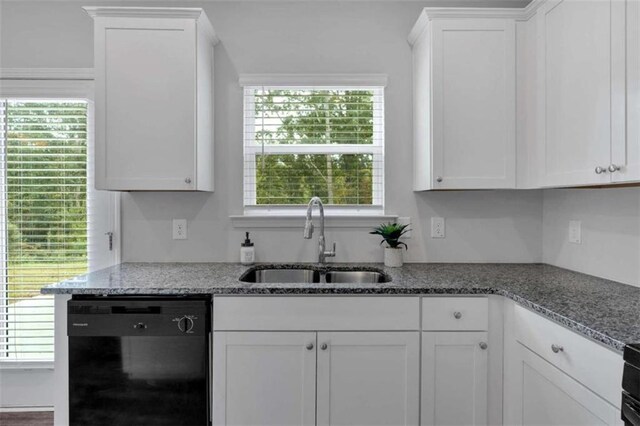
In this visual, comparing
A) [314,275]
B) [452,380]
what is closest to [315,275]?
[314,275]

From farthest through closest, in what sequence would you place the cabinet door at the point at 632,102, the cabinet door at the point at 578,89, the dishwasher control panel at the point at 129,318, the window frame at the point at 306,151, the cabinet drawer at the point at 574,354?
1. the window frame at the point at 306,151
2. the dishwasher control panel at the point at 129,318
3. the cabinet door at the point at 578,89
4. the cabinet door at the point at 632,102
5. the cabinet drawer at the point at 574,354

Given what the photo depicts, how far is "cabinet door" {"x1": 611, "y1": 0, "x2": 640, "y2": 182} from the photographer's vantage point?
53.2 inches

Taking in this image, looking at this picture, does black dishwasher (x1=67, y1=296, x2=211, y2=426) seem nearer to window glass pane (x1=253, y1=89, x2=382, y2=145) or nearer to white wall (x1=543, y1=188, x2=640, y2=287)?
window glass pane (x1=253, y1=89, x2=382, y2=145)

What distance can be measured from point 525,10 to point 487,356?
1731 millimetres

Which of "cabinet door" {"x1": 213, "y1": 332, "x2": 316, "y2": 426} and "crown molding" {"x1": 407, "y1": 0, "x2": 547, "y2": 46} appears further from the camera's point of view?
"crown molding" {"x1": 407, "y1": 0, "x2": 547, "y2": 46}

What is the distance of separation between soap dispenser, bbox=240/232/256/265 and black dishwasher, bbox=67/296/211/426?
2.01 feet

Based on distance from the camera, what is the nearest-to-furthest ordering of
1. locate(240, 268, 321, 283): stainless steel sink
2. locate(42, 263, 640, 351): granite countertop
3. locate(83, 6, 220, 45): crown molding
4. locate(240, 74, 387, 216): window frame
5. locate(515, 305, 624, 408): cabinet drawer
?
locate(515, 305, 624, 408): cabinet drawer → locate(42, 263, 640, 351): granite countertop → locate(83, 6, 220, 45): crown molding → locate(240, 268, 321, 283): stainless steel sink → locate(240, 74, 387, 216): window frame

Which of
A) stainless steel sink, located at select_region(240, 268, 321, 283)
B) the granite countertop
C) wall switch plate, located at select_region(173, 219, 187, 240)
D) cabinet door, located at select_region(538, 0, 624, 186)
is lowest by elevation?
stainless steel sink, located at select_region(240, 268, 321, 283)

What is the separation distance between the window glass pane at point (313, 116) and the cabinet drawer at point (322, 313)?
1081mm

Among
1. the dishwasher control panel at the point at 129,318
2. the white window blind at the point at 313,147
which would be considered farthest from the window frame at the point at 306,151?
the dishwasher control panel at the point at 129,318

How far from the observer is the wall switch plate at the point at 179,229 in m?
2.34

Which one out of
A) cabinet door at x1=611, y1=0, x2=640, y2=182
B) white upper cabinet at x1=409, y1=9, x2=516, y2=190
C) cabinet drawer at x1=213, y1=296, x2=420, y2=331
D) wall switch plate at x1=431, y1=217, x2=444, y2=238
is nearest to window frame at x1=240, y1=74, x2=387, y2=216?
wall switch plate at x1=431, y1=217, x2=444, y2=238

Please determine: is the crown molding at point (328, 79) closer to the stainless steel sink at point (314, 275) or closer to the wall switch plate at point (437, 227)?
Answer: the wall switch plate at point (437, 227)

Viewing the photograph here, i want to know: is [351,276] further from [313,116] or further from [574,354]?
[574,354]
